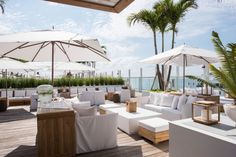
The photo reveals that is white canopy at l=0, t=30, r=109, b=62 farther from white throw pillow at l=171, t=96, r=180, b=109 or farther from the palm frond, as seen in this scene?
white throw pillow at l=171, t=96, r=180, b=109

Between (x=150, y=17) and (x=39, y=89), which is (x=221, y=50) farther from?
(x=150, y=17)

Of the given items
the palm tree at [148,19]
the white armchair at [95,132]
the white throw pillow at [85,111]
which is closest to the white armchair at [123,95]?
the palm tree at [148,19]

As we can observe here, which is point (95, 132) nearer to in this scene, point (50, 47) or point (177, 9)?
point (50, 47)

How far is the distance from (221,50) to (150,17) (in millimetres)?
9625

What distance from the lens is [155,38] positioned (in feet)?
39.4

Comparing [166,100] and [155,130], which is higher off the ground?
[166,100]

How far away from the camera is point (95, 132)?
3.80 m

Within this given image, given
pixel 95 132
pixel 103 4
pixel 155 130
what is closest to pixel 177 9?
pixel 155 130

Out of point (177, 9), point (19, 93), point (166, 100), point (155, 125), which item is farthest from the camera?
point (177, 9)

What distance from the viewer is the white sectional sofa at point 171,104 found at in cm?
503

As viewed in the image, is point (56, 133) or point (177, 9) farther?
point (177, 9)

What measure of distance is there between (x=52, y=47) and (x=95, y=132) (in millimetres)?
2302

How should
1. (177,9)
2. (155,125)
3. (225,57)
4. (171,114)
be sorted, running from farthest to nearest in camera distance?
(177,9) → (171,114) → (155,125) → (225,57)

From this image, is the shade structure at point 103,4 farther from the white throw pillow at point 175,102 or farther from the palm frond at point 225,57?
the white throw pillow at point 175,102
